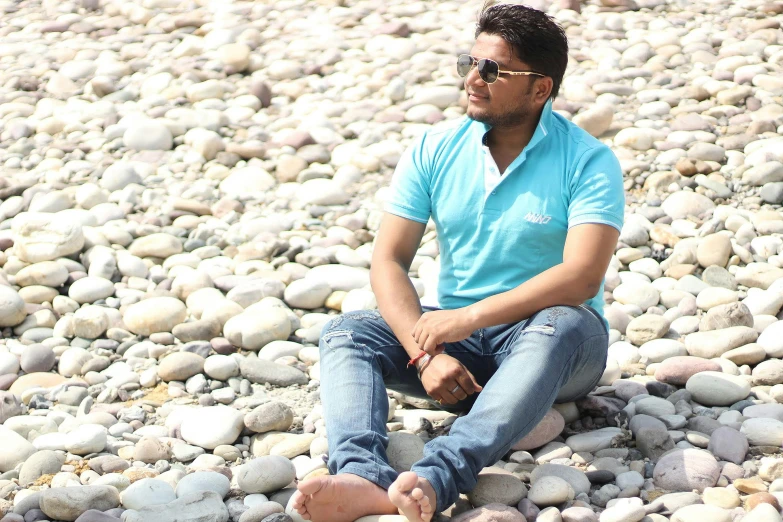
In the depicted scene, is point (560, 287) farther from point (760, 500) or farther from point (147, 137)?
point (147, 137)

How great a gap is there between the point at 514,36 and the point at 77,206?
2712mm

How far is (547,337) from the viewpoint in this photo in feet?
8.61

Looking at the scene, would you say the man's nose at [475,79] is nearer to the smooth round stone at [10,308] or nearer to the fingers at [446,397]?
the fingers at [446,397]

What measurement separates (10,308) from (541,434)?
215 centimetres

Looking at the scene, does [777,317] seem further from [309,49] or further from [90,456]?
[309,49]

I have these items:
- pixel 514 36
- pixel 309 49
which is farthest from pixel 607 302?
pixel 309 49

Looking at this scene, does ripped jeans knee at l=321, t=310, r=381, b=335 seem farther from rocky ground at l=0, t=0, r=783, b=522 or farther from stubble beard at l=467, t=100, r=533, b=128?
stubble beard at l=467, t=100, r=533, b=128

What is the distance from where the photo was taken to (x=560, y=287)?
2709 mm

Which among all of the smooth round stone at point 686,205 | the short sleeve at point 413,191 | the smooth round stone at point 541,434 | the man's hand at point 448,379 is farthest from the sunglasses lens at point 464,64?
the smooth round stone at point 686,205

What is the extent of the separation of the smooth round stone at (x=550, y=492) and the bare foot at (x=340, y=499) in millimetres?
370

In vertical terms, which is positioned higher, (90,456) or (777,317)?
(90,456)

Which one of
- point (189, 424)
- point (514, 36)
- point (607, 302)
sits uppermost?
point (514, 36)

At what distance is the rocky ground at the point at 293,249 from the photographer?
273 cm

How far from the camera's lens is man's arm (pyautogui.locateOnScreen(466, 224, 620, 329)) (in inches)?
107
